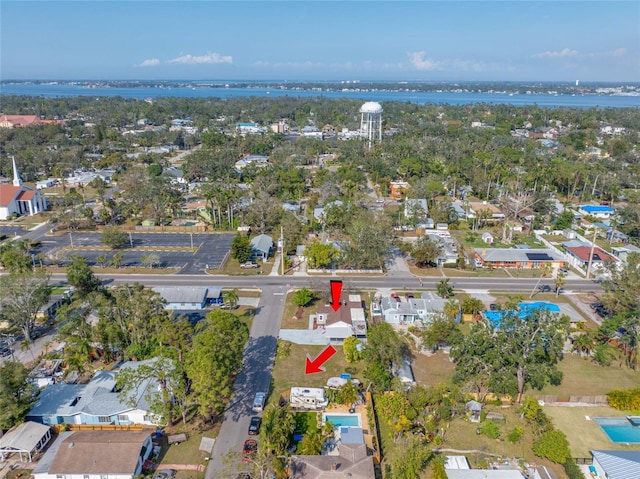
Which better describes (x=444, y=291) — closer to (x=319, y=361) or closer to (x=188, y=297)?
(x=319, y=361)

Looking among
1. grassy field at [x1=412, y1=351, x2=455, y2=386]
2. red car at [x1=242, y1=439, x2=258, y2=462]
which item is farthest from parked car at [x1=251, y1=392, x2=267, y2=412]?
grassy field at [x1=412, y1=351, x2=455, y2=386]

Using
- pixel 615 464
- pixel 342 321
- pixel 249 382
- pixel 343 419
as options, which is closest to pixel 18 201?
pixel 249 382

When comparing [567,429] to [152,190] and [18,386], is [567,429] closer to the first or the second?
[18,386]

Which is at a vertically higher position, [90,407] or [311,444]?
[311,444]

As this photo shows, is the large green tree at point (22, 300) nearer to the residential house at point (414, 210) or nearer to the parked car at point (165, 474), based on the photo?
the parked car at point (165, 474)

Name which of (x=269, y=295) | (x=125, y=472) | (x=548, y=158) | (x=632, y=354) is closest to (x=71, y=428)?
(x=125, y=472)

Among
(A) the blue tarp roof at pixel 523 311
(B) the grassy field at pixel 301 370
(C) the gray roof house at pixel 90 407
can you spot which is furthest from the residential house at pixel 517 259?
(C) the gray roof house at pixel 90 407

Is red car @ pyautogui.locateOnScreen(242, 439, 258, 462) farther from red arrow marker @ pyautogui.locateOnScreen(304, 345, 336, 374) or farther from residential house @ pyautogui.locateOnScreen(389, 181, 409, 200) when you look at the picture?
residential house @ pyautogui.locateOnScreen(389, 181, 409, 200)
